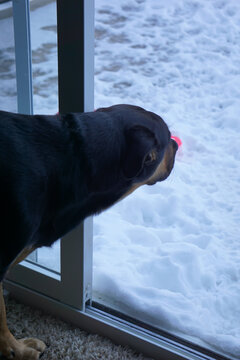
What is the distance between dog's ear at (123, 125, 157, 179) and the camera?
110 cm

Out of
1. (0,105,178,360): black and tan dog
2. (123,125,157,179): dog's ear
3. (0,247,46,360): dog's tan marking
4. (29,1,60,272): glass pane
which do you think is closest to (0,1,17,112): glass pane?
(29,1,60,272): glass pane

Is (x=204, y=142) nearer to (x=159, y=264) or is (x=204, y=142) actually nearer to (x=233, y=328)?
(x=159, y=264)

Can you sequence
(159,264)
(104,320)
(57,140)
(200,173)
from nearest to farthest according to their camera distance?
(57,140), (104,320), (159,264), (200,173)

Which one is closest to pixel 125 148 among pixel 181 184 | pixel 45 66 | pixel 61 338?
pixel 45 66

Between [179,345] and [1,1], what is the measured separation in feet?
5.09

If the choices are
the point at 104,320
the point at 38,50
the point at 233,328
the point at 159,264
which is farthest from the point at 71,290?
the point at 38,50

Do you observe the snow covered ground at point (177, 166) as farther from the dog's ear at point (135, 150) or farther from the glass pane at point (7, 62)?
the dog's ear at point (135, 150)

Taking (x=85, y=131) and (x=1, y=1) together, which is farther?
(x=1, y=1)

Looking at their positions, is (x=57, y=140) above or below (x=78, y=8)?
below

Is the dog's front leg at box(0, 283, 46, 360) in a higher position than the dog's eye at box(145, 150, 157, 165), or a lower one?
lower

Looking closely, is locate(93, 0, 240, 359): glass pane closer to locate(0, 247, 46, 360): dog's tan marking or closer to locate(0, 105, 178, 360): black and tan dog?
locate(0, 247, 46, 360): dog's tan marking

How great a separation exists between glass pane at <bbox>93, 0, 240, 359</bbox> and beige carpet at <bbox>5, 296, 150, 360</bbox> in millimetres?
159

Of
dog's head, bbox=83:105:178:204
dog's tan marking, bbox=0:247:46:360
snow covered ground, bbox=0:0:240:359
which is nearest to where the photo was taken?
dog's head, bbox=83:105:178:204

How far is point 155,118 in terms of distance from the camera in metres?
1.25
